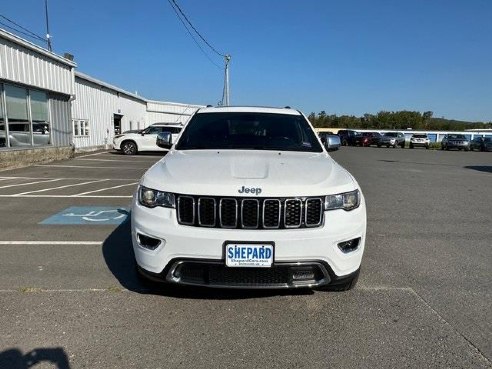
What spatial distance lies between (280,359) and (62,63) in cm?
1771

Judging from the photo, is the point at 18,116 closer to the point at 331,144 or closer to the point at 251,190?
the point at 331,144

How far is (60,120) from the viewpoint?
1762 cm

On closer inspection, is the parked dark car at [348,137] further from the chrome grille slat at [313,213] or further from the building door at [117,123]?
the chrome grille slat at [313,213]

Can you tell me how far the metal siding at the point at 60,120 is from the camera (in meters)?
16.9

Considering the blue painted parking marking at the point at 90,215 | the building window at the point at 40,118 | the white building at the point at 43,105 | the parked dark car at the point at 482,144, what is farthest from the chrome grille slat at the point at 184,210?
the parked dark car at the point at 482,144

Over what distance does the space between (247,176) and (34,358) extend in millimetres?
1985

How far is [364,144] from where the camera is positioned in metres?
45.1

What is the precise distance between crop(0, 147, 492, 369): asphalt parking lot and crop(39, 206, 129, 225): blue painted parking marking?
1.58 ft

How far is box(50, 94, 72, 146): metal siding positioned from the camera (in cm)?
1692

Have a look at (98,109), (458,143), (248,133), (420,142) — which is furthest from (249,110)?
(420,142)

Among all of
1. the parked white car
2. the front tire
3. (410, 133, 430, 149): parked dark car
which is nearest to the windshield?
the parked white car

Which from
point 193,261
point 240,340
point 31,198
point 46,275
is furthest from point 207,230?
point 31,198

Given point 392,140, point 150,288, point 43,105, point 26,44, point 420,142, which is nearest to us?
point 150,288

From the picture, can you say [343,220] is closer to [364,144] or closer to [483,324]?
[483,324]
